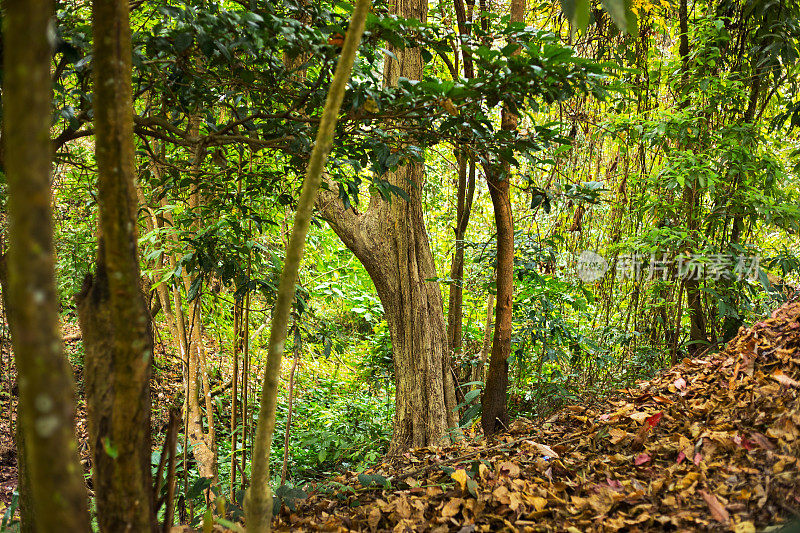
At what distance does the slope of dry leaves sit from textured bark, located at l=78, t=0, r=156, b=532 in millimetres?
862

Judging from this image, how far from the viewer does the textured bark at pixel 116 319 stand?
89 centimetres

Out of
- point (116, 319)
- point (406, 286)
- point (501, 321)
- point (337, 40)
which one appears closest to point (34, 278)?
point (116, 319)

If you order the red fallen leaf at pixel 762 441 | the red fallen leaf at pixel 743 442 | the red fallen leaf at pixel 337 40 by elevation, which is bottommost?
the red fallen leaf at pixel 743 442

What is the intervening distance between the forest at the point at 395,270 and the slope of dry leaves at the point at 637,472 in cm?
1

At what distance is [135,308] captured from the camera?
3.10 feet

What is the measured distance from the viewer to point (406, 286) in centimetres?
338

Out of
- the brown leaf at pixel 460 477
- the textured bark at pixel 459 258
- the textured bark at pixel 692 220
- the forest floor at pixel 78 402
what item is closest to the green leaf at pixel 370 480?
the brown leaf at pixel 460 477

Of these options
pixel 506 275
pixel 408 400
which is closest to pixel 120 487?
pixel 506 275

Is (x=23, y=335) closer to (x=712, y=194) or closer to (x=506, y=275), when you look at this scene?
(x=506, y=275)

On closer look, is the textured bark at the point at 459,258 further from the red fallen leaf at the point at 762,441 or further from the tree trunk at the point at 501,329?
the red fallen leaf at the point at 762,441

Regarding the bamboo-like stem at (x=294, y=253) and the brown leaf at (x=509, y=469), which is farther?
the brown leaf at (x=509, y=469)

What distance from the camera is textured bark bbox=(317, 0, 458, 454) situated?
Answer: 3.32 meters

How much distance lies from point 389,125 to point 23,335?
162cm

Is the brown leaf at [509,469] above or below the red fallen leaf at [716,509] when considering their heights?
below
